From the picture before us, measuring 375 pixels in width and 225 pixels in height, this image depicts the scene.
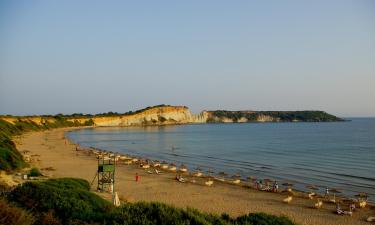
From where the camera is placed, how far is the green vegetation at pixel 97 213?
836cm

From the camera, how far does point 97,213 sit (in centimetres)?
1059

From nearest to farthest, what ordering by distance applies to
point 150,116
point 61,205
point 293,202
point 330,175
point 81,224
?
point 81,224
point 61,205
point 293,202
point 330,175
point 150,116

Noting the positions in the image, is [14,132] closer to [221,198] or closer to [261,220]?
[221,198]

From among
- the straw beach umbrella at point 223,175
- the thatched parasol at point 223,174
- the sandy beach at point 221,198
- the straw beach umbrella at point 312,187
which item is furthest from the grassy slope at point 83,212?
the thatched parasol at point 223,174

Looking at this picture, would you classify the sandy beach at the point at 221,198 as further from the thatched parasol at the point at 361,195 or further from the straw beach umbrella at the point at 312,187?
the straw beach umbrella at the point at 312,187

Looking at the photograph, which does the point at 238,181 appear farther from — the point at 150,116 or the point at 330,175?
the point at 150,116

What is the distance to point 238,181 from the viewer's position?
30484mm

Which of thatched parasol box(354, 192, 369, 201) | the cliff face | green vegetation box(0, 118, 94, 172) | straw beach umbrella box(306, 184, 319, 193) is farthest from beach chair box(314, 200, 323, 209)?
the cliff face

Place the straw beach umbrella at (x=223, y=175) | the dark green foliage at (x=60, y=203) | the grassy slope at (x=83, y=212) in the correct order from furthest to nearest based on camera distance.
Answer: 1. the straw beach umbrella at (x=223, y=175)
2. the dark green foliage at (x=60, y=203)
3. the grassy slope at (x=83, y=212)

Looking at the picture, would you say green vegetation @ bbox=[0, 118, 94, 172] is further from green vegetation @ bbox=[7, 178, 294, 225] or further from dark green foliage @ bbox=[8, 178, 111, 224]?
green vegetation @ bbox=[7, 178, 294, 225]

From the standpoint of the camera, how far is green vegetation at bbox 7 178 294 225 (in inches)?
329

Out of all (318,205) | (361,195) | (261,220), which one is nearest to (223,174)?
(361,195)

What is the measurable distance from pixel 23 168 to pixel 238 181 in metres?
16.6

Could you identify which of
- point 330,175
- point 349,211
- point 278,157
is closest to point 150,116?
point 278,157
